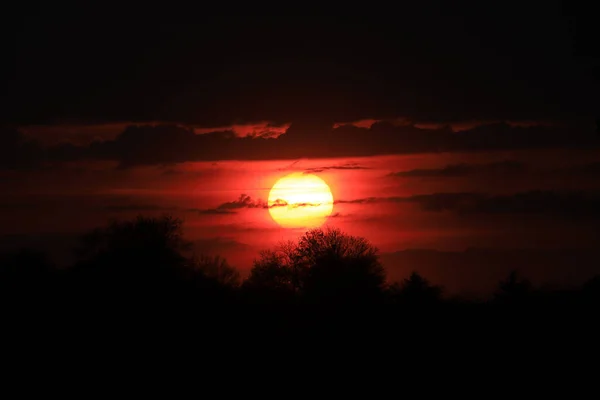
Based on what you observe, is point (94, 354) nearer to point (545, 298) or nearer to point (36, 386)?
point (36, 386)

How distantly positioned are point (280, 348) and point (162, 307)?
916cm

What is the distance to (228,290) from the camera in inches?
2972

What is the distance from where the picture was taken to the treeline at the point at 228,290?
212 ft

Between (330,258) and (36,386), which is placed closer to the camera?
(36,386)

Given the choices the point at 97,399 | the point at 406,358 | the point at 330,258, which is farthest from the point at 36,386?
the point at 330,258

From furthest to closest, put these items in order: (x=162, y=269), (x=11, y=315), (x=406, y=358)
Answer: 1. (x=162, y=269)
2. (x=11, y=315)
3. (x=406, y=358)

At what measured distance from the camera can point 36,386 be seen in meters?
52.7

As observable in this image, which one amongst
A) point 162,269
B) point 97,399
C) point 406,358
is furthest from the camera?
point 162,269

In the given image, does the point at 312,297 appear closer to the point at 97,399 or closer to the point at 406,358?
the point at 406,358

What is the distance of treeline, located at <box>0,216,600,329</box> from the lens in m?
64.8

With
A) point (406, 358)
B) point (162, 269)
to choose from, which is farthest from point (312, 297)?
point (406, 358)

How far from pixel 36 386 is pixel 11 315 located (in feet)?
29.6

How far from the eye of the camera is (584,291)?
79.7 m

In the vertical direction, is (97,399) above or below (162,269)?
below
